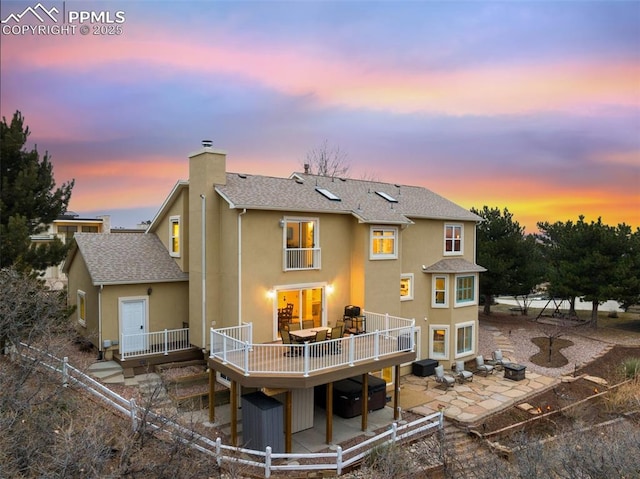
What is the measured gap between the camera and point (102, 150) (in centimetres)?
2217

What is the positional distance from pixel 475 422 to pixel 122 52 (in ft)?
64.1

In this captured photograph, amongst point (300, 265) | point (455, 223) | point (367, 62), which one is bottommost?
point (300, 265)

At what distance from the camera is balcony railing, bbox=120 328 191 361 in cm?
1503

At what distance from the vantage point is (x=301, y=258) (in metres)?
15.2

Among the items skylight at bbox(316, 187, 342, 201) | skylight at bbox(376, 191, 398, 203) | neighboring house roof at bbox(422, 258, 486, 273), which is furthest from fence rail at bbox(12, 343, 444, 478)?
skylight at bbox(376, 191, 398, 203)

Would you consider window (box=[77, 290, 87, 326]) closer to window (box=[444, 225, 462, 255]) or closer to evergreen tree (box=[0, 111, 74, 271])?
evergreen tree (box=[0, 111, 74, 271])

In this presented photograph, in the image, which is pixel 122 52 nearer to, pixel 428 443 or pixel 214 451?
pixel 214 451

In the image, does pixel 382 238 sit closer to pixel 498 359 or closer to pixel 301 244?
pixel 301 244

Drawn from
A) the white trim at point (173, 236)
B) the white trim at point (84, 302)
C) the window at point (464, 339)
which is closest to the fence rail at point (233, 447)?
the white trim at point (84, 302)

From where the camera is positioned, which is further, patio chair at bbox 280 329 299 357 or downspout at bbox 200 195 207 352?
downspout at bbox 200 195 207 352

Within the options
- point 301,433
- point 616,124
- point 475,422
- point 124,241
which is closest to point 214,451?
point 301,433

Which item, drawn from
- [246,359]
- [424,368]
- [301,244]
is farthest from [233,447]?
[424,368]

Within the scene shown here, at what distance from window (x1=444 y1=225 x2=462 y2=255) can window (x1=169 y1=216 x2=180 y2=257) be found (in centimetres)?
1284

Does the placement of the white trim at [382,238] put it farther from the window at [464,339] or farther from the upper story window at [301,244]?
the window at [464,339]
